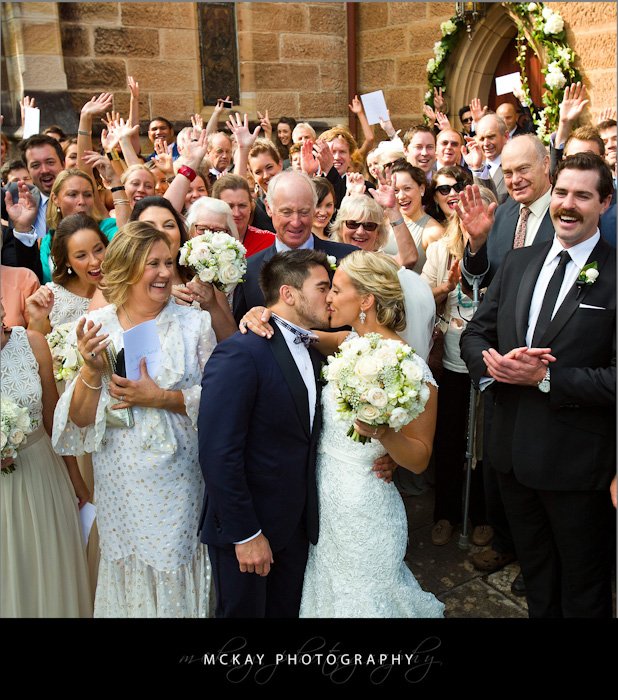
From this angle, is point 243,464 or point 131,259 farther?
point 131,259

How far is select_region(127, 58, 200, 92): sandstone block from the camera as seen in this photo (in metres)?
10.7

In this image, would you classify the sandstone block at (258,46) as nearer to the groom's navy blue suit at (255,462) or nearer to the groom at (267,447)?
Answer: the groom at (267,447)

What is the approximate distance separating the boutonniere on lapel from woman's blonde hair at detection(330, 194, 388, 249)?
176 cm

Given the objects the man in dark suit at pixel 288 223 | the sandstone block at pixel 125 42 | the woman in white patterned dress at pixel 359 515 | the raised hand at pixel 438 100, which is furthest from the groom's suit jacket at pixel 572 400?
the sandstone block at pixel 125 42

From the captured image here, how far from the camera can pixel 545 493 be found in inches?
127

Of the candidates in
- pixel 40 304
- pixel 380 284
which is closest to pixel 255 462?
pixel 380 284

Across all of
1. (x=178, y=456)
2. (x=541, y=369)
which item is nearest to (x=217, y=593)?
(x=178, y=456)

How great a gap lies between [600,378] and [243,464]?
152 cm

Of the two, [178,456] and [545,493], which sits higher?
[178,456]

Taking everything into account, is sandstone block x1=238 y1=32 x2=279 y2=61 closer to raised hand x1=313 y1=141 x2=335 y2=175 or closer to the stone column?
the stone column

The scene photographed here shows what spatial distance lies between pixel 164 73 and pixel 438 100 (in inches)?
165

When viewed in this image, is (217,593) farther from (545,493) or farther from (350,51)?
(350,51)

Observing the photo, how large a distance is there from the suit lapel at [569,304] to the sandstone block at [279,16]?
9.57m

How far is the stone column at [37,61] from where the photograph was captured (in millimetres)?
9711
